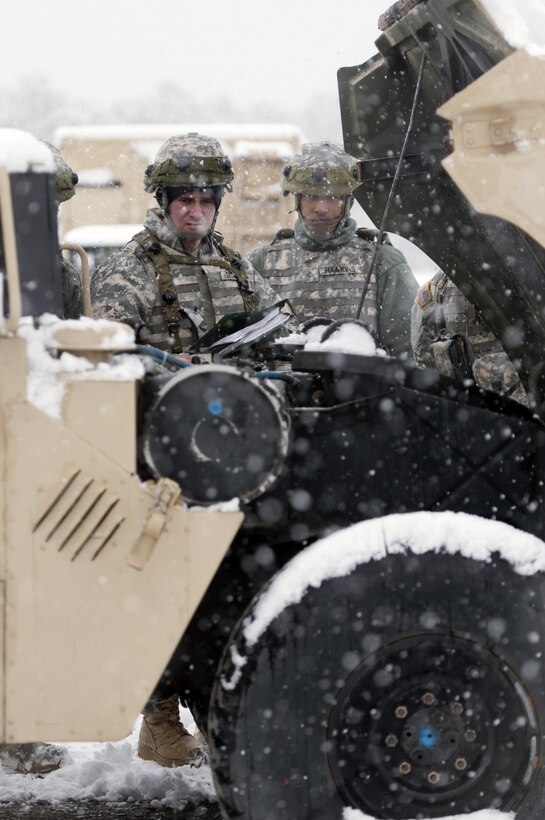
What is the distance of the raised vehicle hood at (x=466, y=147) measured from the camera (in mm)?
3180

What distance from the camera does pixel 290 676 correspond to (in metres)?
3.09

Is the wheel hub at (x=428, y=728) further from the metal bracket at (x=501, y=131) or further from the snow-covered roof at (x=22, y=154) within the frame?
the snow-covered roof at (x=22, y=154)

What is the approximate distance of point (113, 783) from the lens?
14.8ft

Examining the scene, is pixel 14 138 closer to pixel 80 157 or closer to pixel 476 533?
pixel 476 533

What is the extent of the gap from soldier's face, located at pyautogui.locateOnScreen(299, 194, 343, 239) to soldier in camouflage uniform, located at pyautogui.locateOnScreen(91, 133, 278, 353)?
1.46 m

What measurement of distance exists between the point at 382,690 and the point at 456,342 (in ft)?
11.2

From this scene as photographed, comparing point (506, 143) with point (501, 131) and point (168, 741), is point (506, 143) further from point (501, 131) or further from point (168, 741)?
point (168, 741)

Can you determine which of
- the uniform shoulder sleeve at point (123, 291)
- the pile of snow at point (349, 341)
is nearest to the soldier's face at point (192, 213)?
the uniform shoulder sleeve at point (123, 291)

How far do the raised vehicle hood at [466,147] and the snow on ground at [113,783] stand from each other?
6.45 feet

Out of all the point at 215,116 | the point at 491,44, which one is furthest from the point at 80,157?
the point at 215,116

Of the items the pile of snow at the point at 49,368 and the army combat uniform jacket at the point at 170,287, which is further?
the army combat uniform jacket at the point at 170,287

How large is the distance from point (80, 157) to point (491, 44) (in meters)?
13.4

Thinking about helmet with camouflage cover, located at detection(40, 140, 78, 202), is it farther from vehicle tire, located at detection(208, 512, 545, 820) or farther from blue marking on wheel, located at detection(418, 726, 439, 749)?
blue marking on wheel, located at detection(418, 726, 439, 749)

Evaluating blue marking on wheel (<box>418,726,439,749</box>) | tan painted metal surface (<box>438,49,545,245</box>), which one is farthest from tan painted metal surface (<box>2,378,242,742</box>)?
A: tan painted metal surface (<box>438,49,545,245</box>)
